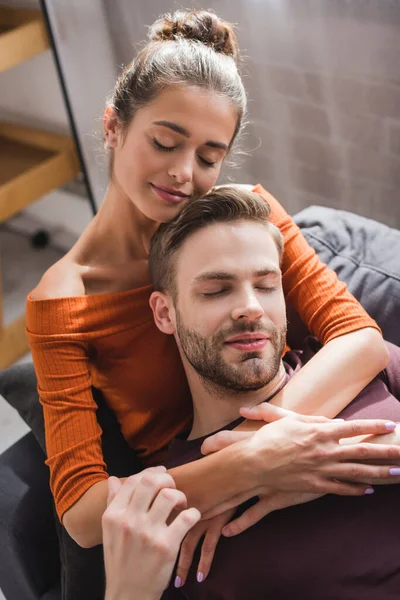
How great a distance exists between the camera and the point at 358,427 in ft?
3.77

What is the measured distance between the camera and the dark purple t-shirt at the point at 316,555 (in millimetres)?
1068

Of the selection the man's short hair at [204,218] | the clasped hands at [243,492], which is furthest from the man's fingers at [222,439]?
the man's short hair at [204,218]

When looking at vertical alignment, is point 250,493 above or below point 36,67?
below

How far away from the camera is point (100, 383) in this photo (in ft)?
4.75

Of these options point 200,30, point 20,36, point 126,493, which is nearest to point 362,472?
point 126,493

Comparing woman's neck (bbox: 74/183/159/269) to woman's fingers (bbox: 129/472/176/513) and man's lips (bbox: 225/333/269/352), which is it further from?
woman's fingers (bbox: 129/472/176/513)

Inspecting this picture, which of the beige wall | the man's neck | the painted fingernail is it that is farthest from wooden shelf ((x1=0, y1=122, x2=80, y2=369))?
the painted fingernail

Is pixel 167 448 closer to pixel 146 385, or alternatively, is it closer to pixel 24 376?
pixel 146 385

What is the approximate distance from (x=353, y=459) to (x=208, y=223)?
21.1 inches

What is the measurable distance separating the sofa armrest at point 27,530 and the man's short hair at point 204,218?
0.50 meters

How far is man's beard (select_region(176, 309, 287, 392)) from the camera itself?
1.23 m

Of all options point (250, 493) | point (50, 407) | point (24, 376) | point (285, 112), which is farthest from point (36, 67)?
point (250, 493)

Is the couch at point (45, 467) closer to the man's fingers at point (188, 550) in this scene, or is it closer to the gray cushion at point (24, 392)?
the gray cushion at point (24, 392)

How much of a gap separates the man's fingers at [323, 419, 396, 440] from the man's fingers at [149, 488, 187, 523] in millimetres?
276
